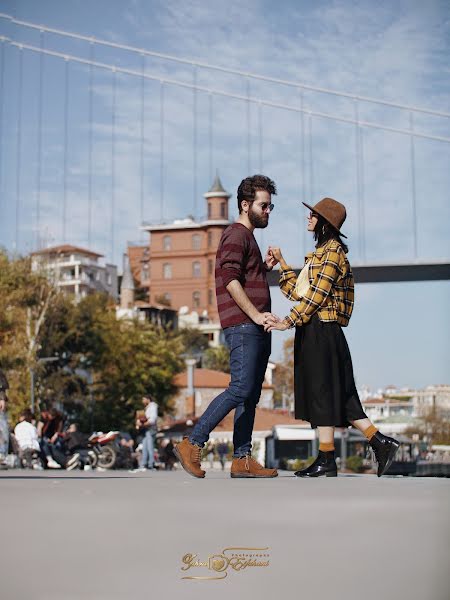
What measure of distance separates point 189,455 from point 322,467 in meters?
0.66

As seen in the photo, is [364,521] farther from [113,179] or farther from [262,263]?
[113,179]

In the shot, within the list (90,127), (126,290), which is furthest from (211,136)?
(126,290)

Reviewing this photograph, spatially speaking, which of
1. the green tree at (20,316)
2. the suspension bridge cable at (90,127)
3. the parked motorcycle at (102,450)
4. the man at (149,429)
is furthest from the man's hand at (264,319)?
the suspension bridge cable at (90,127)

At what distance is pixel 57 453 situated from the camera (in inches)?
667

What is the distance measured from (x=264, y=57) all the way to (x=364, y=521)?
83.0 inches

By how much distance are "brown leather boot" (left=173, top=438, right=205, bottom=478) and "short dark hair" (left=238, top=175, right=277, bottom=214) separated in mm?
928

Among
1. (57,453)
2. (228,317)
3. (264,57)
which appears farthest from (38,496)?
(57,453)

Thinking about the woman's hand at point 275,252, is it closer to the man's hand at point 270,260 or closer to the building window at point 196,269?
the man's hand at point 270,260

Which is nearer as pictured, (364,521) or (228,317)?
(364,521)

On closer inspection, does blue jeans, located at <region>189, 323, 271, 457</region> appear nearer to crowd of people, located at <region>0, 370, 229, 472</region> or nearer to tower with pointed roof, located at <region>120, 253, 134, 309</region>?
crowd of people, located at <region>0, 370, 229, 472</region>

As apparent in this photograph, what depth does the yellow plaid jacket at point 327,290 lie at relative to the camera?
434 centimetres

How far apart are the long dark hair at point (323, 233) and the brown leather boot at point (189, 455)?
1.02 metres

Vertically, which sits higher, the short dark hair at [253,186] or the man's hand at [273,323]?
the short dark hair at [253,186]

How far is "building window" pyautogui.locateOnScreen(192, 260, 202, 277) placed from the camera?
394ft
